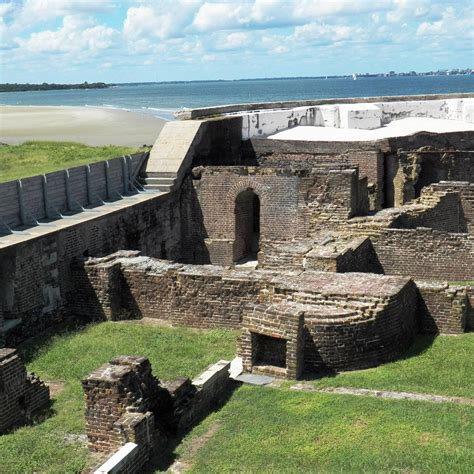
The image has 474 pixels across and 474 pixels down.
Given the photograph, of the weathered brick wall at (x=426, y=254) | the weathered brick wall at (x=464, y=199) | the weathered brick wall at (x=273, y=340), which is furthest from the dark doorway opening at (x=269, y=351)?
the weathered brick wall at (x=464, y=199)

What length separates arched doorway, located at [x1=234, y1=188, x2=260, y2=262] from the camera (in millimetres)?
22656

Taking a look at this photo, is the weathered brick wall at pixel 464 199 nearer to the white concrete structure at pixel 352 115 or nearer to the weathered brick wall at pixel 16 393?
the white concrete structure at pixel 352 115

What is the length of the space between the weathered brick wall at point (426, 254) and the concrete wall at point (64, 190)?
7745 mm

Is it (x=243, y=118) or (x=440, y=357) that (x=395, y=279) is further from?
(x=243, y=118)

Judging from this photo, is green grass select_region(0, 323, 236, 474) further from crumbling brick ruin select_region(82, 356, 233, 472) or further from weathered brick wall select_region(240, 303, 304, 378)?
weathered brick wall select_region(240, 303, 304, 378)

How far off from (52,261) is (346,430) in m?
8.45

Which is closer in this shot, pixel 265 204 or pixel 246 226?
pixel 265 204

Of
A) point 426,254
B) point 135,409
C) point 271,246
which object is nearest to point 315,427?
point 135,409

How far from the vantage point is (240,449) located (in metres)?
9.48

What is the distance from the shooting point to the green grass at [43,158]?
28.5 meters

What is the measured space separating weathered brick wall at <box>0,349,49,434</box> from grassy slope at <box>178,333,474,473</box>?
273cm

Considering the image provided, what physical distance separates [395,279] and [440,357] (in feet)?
5.70

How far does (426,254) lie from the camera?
17641mm

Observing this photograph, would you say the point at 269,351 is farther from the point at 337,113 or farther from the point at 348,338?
the point at 337,113
